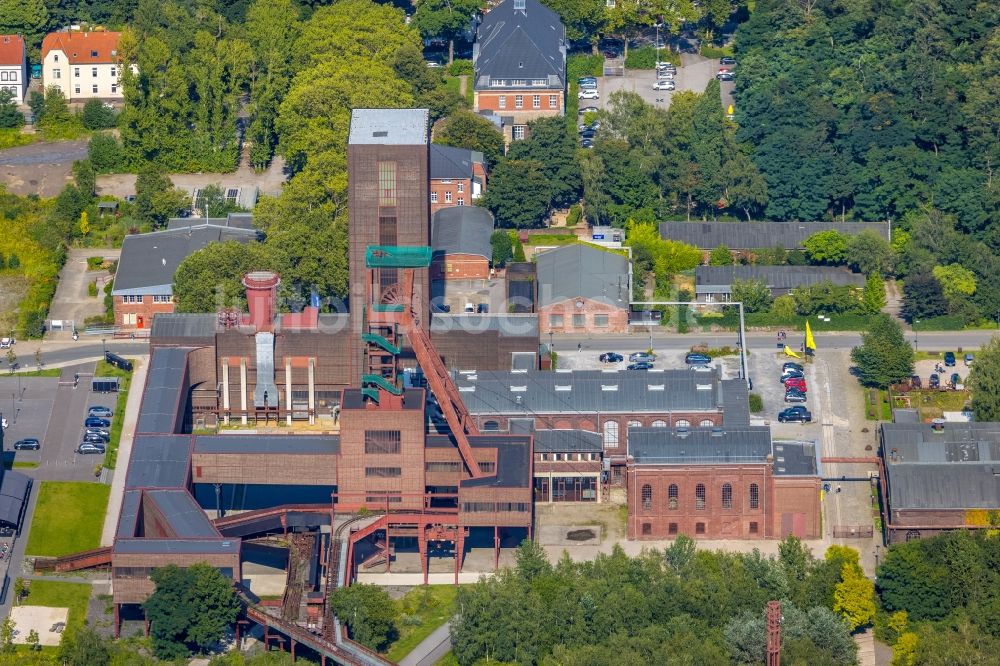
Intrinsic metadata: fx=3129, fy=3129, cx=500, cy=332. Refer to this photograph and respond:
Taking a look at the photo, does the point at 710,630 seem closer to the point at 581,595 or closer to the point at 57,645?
the point at 581,595

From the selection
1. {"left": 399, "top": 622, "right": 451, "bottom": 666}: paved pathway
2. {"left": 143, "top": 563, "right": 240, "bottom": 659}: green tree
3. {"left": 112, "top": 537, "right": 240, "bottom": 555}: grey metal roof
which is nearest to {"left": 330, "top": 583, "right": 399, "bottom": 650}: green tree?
{"left": 399, "top": 622, "right": 451, "bottom": 666}: paved pathway

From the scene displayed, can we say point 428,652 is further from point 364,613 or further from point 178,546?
point 178,546

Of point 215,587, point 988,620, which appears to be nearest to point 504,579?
point 215,587

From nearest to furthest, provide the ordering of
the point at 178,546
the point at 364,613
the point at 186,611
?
the point at 186,611 < the point at 364,613 < the point at 178,546

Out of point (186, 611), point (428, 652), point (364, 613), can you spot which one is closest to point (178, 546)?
point (186, 611)

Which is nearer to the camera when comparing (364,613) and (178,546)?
(364,613)
